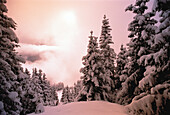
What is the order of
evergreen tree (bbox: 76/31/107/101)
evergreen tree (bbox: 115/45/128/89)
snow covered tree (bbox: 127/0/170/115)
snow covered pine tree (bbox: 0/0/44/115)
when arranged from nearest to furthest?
snow covered tree (bbox: 127/0/170/115), snow covered pine tree (bbox: 0/0/44/115), evergreen tree (bbox: 76/31/107/101), evergreen tree (bbox: 115/45/128/89)

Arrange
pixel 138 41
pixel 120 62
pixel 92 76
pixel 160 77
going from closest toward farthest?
pixel 160 77
pixel 138 41
pixel 92 76
pixel 120 62

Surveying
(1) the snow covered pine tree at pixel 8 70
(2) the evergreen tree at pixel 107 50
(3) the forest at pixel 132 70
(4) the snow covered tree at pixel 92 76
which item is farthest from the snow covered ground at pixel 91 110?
(2) the evergreen tree at pixel 107 50

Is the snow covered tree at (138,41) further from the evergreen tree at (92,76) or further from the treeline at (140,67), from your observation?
the evergreen tree at (92,76)

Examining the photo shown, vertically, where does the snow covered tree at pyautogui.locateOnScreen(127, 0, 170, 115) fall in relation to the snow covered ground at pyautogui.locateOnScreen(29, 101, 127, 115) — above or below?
above

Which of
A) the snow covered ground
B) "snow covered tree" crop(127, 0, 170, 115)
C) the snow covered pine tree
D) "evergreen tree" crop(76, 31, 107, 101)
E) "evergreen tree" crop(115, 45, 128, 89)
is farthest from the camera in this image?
"evergreen tree" crop(115, 45, 128, 89)

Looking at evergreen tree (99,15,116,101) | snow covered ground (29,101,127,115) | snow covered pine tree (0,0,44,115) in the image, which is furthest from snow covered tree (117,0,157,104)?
evergreen tree (99,15,116,101)

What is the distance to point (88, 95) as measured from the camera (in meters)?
19.2

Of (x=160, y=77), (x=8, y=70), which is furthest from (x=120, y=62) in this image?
(x=8, y=70)

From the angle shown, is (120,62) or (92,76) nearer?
(92,76)

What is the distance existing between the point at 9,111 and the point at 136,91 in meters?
9.53

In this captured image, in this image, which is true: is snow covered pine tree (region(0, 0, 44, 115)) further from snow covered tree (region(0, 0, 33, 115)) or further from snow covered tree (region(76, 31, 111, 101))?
Result: snow covered tree (region(76, 31, 111, 101))

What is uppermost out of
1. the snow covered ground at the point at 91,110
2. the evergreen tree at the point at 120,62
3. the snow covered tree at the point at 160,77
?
the evergreen tree at the point at 120,62

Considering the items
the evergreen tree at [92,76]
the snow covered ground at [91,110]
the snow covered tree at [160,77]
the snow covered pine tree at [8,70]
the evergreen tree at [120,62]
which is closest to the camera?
the snow covered tree at [160,77]

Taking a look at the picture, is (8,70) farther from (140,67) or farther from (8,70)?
(140,67)
